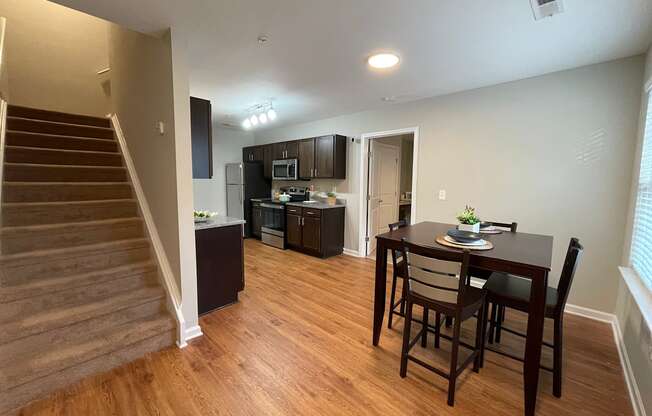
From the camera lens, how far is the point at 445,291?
169cm

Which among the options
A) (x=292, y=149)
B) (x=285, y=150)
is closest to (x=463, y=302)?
(x=292, y=149)

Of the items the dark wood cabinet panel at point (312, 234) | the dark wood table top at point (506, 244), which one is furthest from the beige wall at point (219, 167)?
the dark wood table top at point (506, 244)

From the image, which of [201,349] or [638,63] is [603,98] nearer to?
[638,63]

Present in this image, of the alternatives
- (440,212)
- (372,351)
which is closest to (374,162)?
(440,212)

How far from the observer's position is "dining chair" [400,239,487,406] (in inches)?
63.9

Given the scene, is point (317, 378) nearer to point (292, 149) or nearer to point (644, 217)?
point (644, 217)

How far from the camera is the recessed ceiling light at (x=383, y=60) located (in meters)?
2.44

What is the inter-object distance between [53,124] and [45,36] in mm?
1610

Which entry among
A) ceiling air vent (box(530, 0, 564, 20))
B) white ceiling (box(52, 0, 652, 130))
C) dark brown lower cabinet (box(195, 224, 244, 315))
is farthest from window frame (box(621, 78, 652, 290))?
dark brown lower cabinet (box(195, 224, 244, 315))

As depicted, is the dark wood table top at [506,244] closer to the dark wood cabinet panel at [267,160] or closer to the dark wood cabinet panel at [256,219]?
the dark wood cabinet panel at [256,219]

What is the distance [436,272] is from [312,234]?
3.11 metres

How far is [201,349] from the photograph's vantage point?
216cm

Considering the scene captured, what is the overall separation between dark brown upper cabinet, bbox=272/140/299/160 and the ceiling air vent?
395 cm

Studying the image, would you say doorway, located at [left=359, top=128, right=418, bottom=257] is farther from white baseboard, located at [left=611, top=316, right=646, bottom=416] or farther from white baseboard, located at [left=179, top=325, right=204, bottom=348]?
white baseboard, located at [left=179, top=325, right=204, bottom=348]
